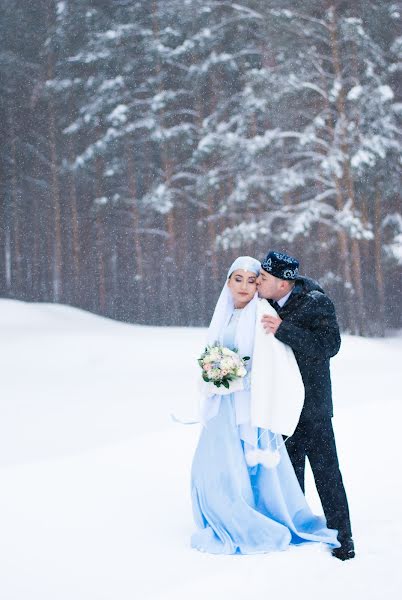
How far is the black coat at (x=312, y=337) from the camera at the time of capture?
206 inches

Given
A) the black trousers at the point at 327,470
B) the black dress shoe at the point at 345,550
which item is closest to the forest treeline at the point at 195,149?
the black trousers at the point at 327,470

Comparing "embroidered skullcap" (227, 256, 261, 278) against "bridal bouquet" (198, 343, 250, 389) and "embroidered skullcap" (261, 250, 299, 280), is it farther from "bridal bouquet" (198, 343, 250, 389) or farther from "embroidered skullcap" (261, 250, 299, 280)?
"bridal bouquet" (198, 343, 250, 389)

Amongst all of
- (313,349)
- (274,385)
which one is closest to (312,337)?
(313,349)

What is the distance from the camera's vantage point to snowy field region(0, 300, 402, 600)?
473 centimetres

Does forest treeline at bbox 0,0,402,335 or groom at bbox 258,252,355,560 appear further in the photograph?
forest treeline at bbox 0,0,402,335

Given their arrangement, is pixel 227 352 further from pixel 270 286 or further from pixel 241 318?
pixel 270 286

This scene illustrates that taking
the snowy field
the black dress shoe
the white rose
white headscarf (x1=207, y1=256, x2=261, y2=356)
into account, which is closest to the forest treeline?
the snowy field

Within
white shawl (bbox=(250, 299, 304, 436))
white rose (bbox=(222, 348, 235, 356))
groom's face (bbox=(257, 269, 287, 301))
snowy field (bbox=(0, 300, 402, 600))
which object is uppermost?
groom's face (bbox=(257, 269, 287, 301))

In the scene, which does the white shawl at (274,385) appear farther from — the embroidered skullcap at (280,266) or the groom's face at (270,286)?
the embroidered skullcap at (280,266)

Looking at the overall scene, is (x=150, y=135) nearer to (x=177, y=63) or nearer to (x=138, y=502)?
(x=177, y=63)

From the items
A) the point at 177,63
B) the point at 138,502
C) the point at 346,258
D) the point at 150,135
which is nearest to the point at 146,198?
the point at 150,135

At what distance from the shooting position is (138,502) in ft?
22.8

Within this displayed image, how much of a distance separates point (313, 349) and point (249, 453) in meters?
0.85

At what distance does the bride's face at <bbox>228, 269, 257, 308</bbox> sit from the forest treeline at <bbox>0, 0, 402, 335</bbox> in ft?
49.3
